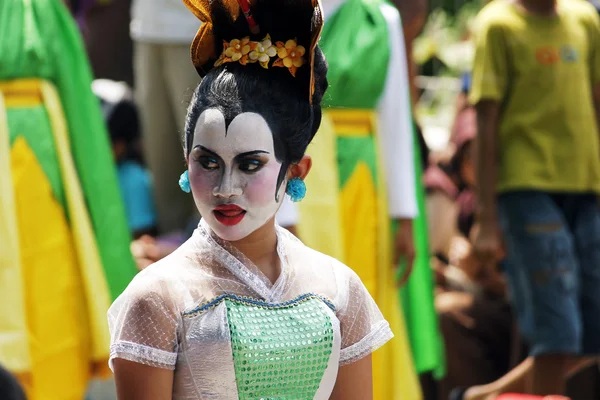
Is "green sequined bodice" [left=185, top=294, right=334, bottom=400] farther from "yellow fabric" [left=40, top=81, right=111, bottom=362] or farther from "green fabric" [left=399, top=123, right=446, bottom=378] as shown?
"green fabric" [left=399, top=123, right=446, bottom=378]

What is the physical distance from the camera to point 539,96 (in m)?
4.38

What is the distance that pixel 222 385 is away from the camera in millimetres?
2189

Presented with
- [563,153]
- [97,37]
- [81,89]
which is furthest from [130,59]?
[563,153]

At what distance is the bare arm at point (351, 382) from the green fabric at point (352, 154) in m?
1.70

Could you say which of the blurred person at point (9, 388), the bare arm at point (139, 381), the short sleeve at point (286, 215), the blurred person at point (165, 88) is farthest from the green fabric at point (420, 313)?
the bare arm at point (139, 381)

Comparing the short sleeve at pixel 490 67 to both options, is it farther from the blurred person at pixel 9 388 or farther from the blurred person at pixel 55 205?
the blurred person at pixel 9 388

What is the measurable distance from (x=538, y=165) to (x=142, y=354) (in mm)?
2481

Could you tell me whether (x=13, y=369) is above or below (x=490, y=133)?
below

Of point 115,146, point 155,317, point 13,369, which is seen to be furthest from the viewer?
point 115,146

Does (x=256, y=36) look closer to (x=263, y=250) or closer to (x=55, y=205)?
(x=263, y=250)

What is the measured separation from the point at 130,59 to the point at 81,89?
88.6 inches

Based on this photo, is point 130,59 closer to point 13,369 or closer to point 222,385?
point 13,369

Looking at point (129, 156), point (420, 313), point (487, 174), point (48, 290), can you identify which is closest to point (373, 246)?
point (420, 313)

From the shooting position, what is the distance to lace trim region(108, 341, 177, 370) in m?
2.14
